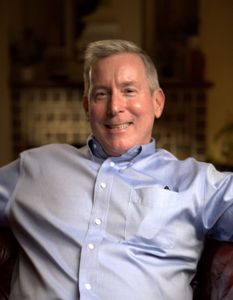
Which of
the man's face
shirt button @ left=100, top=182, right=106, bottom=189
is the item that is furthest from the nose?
shirt button @ left=100, top=182, right=106, bottom=189

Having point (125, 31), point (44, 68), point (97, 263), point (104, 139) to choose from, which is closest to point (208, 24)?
point (125, 31)

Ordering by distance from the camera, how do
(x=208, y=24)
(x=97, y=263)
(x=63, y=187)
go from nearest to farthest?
1. (x=97, y=263)
2. (x=63, y=187)
3. (x=208, y=24)

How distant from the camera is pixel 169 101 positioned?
4.64 meters

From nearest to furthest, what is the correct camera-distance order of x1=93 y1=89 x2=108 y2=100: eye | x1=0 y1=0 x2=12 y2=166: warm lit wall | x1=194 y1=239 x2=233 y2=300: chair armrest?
x1=194 y1=239 x2=233 y2=300: chair armrest < x1=93 y1=89 x2=108 y2=100: eye < x1=0 y1=0 x2=12 y2=166: warm lit wall

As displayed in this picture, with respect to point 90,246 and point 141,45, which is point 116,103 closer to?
point 90,246

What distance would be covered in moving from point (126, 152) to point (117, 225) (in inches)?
9.1

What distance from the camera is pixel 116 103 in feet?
5.43

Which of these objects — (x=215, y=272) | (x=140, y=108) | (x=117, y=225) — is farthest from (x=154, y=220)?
(x=140, y=108)

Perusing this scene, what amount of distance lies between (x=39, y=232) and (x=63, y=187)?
14cm

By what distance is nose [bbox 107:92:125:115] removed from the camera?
1655mm

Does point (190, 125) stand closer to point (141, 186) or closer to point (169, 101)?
point (169, 101)

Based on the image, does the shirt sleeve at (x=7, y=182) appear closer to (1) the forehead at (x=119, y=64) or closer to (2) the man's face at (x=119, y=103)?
(2) the man's face at (x=119, y=103)

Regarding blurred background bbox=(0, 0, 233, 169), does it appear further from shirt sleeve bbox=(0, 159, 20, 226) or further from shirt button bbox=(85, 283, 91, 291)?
shirt button bbox=(85, 283, 91, 291)

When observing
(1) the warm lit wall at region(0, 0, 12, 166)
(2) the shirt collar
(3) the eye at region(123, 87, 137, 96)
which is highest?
(3) the eye at region(123, 87, 137, 96)
